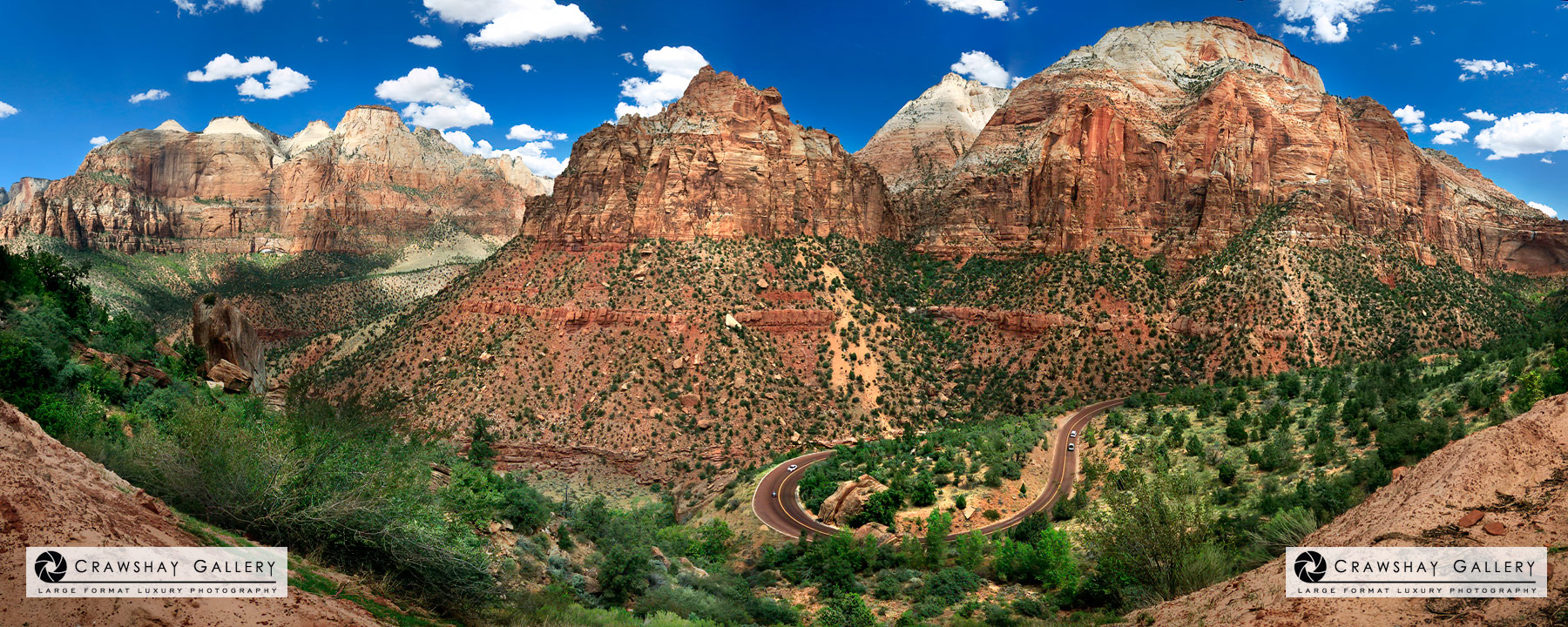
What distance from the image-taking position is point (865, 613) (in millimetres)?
27250

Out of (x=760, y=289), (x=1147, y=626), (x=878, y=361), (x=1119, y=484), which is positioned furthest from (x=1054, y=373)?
(x=1147, y=626)

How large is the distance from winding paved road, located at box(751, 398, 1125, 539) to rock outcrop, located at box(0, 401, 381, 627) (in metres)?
31.9

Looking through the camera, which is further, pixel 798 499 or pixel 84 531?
pixel 798 499

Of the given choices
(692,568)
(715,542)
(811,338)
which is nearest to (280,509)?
(692,568)

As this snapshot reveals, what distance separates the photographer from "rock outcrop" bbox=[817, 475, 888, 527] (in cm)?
4400

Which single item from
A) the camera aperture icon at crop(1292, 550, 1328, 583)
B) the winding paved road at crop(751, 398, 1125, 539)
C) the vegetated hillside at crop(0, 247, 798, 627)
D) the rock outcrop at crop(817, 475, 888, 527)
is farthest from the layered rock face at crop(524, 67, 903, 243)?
the camera aperture icon at crop(1292, 550, 1328, 583)

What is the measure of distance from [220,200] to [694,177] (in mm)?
160149

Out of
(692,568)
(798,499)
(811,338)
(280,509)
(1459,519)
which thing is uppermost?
(811,338)

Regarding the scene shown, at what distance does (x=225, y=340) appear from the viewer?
1603 inches

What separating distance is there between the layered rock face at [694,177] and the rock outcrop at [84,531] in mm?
63745

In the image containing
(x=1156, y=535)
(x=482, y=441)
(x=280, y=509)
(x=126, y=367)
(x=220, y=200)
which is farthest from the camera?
(x=220, y=200)

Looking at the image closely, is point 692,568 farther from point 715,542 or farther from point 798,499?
point 798,499

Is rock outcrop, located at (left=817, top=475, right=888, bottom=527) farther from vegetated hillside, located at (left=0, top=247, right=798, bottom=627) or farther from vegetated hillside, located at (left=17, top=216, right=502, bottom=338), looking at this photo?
vegetated hillside, located at (left=17, top=216, right=502, bottom=338)

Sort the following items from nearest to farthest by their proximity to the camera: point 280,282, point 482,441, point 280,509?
point 280,509 → point 482,441 → point 280,282
